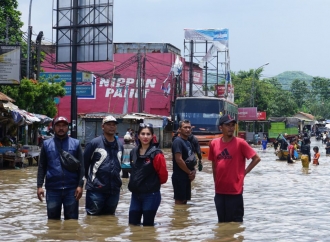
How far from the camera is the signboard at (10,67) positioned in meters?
26.5

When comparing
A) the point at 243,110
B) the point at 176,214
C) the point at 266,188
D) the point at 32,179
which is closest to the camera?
the point at 176,214

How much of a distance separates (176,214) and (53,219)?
290 centimetres

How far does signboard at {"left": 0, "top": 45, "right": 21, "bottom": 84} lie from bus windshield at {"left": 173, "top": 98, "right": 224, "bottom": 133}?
1014 centimetres

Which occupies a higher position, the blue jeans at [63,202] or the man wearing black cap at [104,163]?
the man wearing black cap at [104,163]

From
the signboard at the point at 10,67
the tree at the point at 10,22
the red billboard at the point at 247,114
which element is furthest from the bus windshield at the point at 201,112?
the red billboard at the point at 247,114

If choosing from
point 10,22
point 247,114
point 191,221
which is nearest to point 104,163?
point 191,221

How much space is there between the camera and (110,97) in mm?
58500

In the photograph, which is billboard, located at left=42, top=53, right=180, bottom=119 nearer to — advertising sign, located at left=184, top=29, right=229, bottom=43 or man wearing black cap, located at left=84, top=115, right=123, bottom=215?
advertising sign, located at left=184, top=29, right=229, bottom=43

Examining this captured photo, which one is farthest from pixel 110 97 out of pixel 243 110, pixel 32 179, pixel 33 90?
pixel 32 179

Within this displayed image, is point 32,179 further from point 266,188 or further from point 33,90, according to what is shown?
point 33,90

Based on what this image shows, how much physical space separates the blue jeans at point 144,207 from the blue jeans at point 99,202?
44 centimetres

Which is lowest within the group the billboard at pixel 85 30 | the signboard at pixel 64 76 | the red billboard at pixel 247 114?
the red billboard at pixel 247 114

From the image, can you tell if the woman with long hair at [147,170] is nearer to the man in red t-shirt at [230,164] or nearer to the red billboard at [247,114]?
the man in red t-shirt at [230,164]

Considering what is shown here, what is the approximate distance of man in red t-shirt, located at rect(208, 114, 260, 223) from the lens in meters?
8.20
